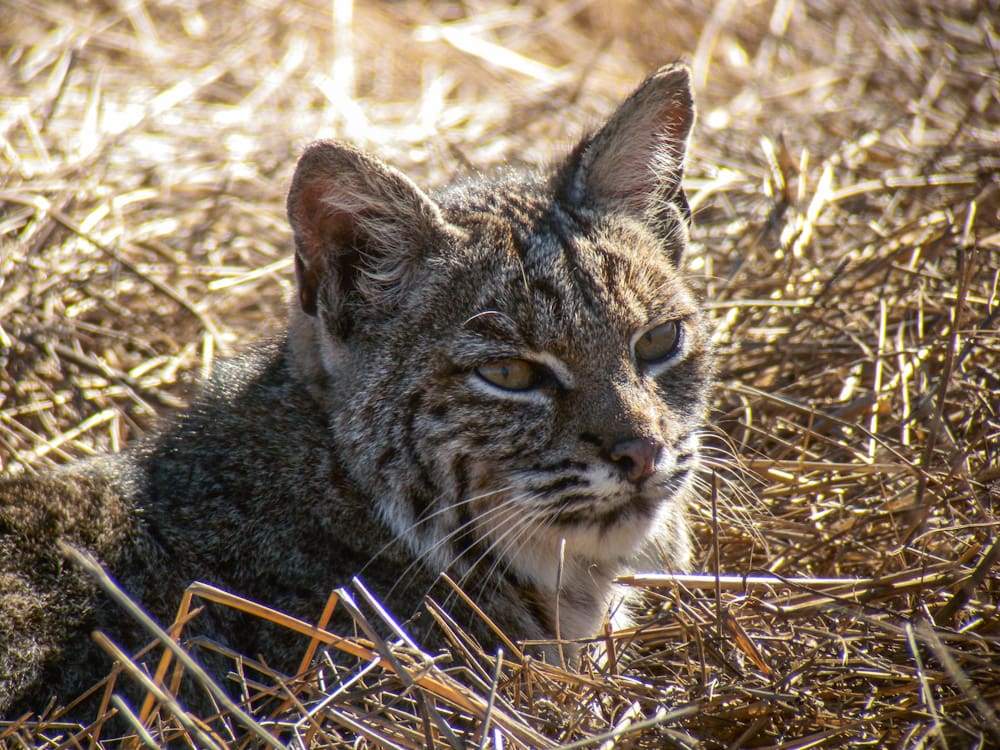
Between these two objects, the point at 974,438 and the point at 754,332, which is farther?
the point at 754,332

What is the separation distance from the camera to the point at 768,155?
683cm

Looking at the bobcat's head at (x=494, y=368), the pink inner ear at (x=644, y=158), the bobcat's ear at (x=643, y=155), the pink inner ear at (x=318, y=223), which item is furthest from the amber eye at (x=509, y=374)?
the pink inner ear at (x=644, y=158)

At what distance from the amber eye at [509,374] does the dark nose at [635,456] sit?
0.43 meters

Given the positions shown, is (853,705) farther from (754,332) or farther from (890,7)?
(890,7)

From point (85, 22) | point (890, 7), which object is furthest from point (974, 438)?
point (85, 22)

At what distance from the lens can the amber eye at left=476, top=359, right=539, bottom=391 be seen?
12.0ft

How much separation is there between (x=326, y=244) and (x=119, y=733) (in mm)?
1881

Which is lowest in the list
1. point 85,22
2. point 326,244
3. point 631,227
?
point 631,227

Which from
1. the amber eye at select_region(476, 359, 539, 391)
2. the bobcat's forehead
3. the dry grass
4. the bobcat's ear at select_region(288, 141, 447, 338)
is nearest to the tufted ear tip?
the bobcat's forehead

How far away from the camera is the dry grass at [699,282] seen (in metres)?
3.27

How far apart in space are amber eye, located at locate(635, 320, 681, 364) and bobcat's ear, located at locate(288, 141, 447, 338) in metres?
0.89

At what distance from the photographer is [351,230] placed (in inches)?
152

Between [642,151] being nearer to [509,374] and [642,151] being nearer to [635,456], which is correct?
[509,374]

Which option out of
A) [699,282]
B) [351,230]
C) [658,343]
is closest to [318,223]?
[351,230]
